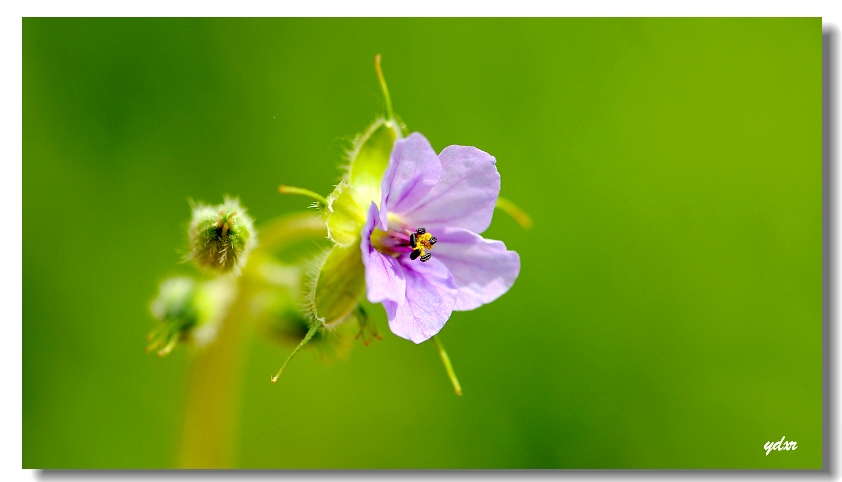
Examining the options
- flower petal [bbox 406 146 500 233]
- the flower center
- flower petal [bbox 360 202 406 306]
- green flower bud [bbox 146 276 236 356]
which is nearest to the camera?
flower petal [bbox 360 202 406 306]

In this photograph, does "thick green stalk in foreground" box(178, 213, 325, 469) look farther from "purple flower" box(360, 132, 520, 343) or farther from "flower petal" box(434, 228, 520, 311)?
"flower petal" box(434, 228, 520, 311)

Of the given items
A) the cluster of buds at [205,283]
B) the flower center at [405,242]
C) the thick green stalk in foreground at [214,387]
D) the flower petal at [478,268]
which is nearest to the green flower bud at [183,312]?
the cluster of buds at [205,283]

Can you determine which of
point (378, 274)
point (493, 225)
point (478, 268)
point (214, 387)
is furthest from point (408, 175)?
point (493, 225)

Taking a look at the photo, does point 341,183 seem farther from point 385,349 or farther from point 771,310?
point 771,310

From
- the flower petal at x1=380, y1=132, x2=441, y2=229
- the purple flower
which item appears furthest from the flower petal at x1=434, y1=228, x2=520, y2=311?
the flower petal at x1=380, y1=132, x2=441, y2=229

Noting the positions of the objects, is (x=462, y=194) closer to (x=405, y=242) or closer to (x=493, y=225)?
(x=405, y=242)

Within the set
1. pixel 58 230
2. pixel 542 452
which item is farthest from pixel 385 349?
pixel 58 230

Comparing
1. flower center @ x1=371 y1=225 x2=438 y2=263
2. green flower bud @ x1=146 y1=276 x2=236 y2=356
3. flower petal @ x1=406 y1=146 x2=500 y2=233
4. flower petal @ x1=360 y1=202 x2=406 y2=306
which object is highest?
flower petal @ x1=406 y1=146 x2=500 y2=233
